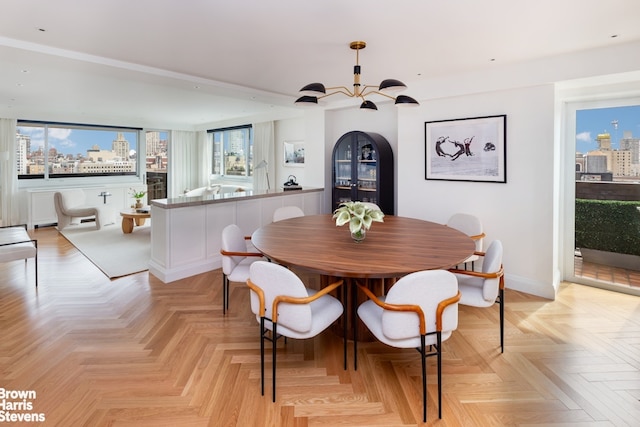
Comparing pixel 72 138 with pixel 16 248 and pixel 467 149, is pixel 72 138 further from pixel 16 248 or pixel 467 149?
pixel 467 149

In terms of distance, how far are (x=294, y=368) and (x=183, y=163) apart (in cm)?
883

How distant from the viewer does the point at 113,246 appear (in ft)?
19.0

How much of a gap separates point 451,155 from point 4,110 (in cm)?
822

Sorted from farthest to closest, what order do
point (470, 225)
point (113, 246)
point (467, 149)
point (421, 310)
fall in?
1. point (113, 246)
2. point (467, 149)
3. point (470, 225)
4. point (421, 310)

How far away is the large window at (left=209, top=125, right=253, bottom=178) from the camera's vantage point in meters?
8.87

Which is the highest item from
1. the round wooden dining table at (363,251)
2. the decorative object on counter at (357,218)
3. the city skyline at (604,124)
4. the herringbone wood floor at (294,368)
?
the city skyline at (604,124)

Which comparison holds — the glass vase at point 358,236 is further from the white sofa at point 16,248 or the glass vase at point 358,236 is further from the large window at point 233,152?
the large window at point 233,152

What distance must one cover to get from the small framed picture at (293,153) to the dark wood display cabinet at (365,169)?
2076 millimetres

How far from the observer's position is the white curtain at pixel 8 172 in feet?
23.7

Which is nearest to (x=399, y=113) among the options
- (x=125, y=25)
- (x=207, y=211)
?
(x=207, y=211)

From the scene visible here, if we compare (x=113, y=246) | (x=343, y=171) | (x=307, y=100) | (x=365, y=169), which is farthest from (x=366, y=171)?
(x=113, y=246)

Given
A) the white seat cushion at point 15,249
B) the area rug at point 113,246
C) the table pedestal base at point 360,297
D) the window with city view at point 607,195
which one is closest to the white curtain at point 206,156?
the area rug at point 113,246

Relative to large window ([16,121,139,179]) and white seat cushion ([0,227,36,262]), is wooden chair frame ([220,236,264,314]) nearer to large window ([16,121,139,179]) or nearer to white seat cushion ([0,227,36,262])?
white seat cushion ([0,227,36,262])

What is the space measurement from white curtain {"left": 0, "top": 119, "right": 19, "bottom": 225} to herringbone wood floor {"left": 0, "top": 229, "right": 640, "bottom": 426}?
5.05m
